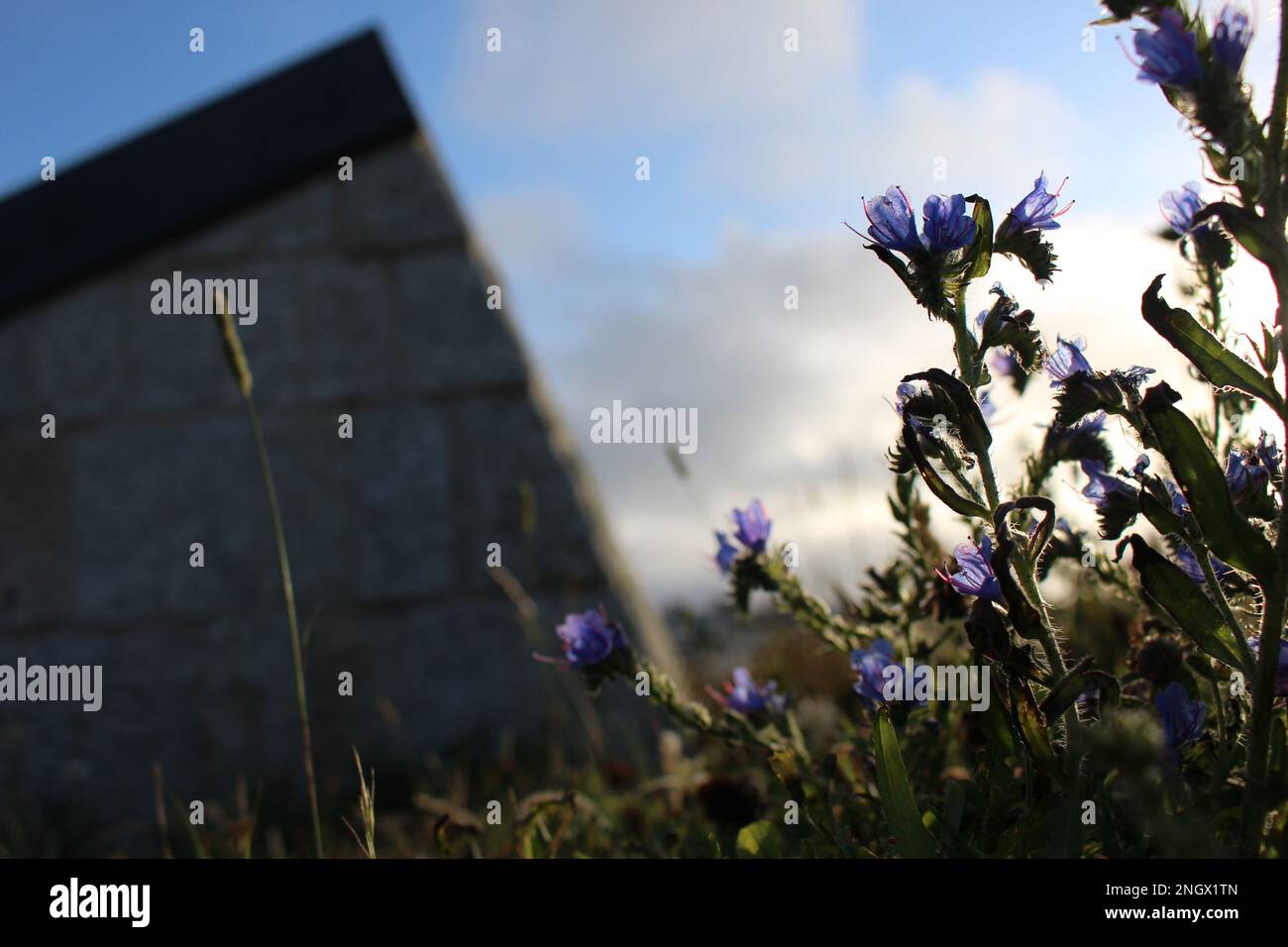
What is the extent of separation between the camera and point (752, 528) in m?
1.67

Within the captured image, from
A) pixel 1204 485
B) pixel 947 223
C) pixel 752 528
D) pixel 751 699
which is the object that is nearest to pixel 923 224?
pixel 947 223

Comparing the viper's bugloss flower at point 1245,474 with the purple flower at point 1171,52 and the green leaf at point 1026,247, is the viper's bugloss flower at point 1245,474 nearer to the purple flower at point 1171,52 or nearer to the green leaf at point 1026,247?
the green leaf at point 1026,247

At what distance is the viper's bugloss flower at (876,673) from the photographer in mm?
1368

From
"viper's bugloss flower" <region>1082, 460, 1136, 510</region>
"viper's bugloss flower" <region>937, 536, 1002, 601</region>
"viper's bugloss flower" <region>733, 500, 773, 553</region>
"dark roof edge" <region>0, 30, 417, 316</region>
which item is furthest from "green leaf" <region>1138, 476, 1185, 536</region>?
"dark roof edge" <region>0, 30, 417, 316</region>

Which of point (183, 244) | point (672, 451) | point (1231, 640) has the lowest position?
point (1231, 640)

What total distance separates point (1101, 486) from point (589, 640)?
700mm

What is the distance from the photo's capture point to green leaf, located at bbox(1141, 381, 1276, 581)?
3.43 ft

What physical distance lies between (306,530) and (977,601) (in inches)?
134

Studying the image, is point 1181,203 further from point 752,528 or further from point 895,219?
point 752,528

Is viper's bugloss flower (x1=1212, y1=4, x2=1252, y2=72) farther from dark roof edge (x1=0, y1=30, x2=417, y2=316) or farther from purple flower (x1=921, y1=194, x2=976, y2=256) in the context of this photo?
dark roof edge (x1=0, y1=30, x2=417, y2=316)

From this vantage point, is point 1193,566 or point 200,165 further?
point 200,165

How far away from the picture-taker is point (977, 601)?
43.0 inches
